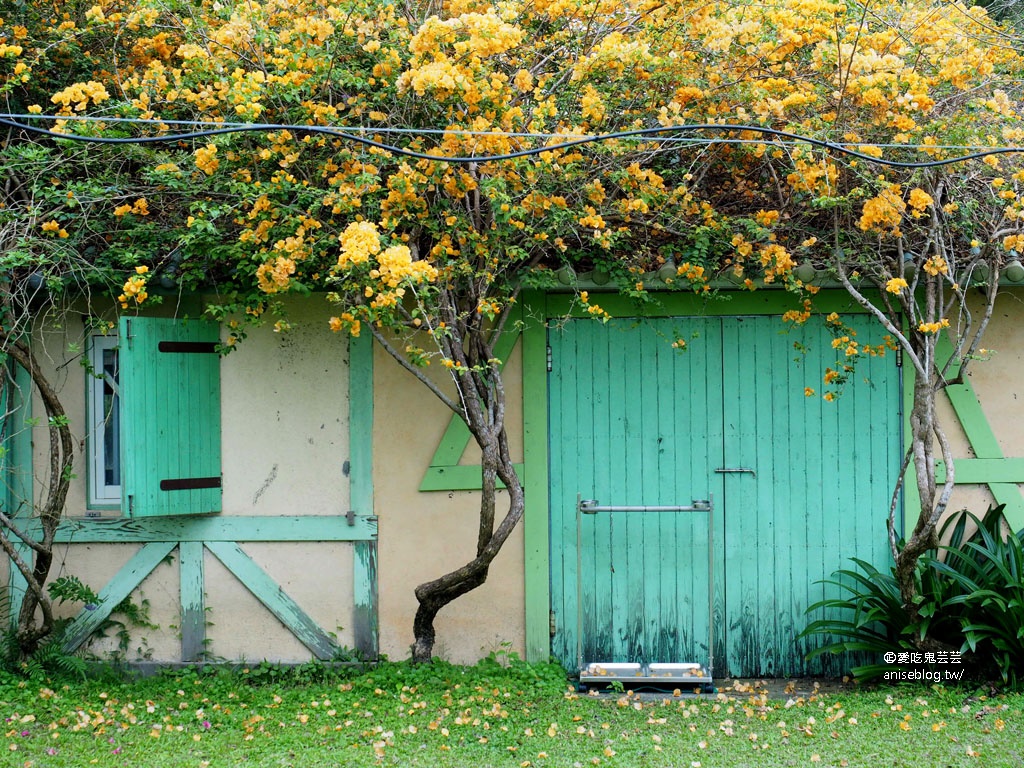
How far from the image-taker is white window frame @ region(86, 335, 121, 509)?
231 inches

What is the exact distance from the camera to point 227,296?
5590 mm

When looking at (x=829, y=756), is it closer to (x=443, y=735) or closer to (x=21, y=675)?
(x=443, y=735)

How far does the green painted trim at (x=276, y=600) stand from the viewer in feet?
18.7

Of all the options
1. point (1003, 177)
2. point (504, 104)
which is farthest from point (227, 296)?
point (1003, 177)

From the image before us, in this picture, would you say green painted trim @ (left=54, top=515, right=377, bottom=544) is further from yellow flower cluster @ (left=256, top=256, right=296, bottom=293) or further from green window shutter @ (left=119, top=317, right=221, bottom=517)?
yellow flower cluster @ (left=256, top=256, right=296, bottom=293)

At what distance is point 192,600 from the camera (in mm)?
5742

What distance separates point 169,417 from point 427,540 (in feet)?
5.32

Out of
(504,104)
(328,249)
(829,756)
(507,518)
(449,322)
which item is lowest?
(829,756)

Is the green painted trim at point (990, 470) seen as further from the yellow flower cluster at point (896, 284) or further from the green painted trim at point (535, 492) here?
the green painted trim at point (535, 492)

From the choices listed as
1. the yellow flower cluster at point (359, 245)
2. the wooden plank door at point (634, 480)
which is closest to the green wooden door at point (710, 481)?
the wooden plank door at point (634, 480)

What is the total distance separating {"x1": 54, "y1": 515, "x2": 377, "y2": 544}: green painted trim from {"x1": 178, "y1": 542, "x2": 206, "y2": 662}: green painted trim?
0.08m

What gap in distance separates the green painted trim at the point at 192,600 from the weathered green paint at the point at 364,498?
2.98 ft

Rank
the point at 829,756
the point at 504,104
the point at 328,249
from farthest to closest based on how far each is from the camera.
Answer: the point at 328,249
the point at 504,104
the point at 829,756

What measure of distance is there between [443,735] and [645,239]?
289 cm
